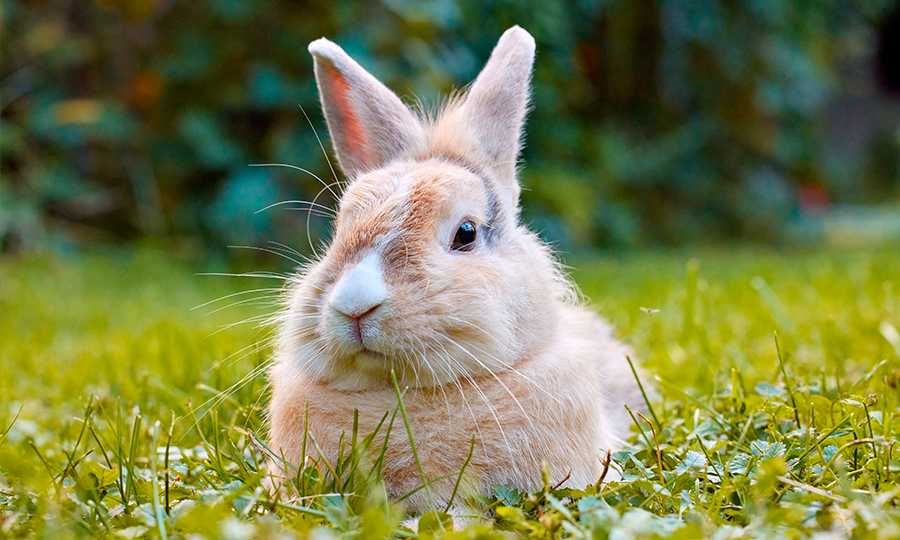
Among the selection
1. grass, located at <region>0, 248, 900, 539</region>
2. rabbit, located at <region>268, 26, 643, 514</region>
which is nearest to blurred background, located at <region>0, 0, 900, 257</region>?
grass, located at <region>0, 248, 900, 539</region>

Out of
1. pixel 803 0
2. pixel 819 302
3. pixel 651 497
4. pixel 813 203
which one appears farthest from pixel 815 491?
pixel 813 203

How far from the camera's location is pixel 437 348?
1.76 m

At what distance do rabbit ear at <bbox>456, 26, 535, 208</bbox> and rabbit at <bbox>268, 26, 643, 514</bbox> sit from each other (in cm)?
15

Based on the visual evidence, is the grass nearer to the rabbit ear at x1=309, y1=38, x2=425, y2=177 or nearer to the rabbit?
the rabbit

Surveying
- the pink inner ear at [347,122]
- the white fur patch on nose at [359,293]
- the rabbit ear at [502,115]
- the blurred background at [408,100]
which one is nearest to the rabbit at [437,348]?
the white fur patch on nose at [359,293]

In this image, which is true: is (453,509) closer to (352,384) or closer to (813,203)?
(352,384)

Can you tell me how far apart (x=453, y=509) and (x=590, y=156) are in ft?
23.3

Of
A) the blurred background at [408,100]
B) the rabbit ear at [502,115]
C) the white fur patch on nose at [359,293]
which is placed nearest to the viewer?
the white fur patch on nose at [359,293]

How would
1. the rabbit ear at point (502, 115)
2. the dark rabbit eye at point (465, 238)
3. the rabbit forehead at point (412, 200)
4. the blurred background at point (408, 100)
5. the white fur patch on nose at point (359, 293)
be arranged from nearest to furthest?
the white fur patch on nose at point (359, 293) < the rabbit forehead at point (412, 200) < the dark rabbit eye at point (465, 238) < the rabbit ear at point (502, 115) < the blurred background at point (408, 100)

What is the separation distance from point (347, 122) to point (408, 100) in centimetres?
337

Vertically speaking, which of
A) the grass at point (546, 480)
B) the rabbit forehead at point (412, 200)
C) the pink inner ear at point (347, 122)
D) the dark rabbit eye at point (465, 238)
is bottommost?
the grass at point (546, 480)

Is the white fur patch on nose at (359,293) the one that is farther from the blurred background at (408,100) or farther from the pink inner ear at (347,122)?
the blurred background at (408,100)

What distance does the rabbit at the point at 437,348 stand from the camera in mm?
1739

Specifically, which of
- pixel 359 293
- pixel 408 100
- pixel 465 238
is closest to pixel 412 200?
pixel 465 238
